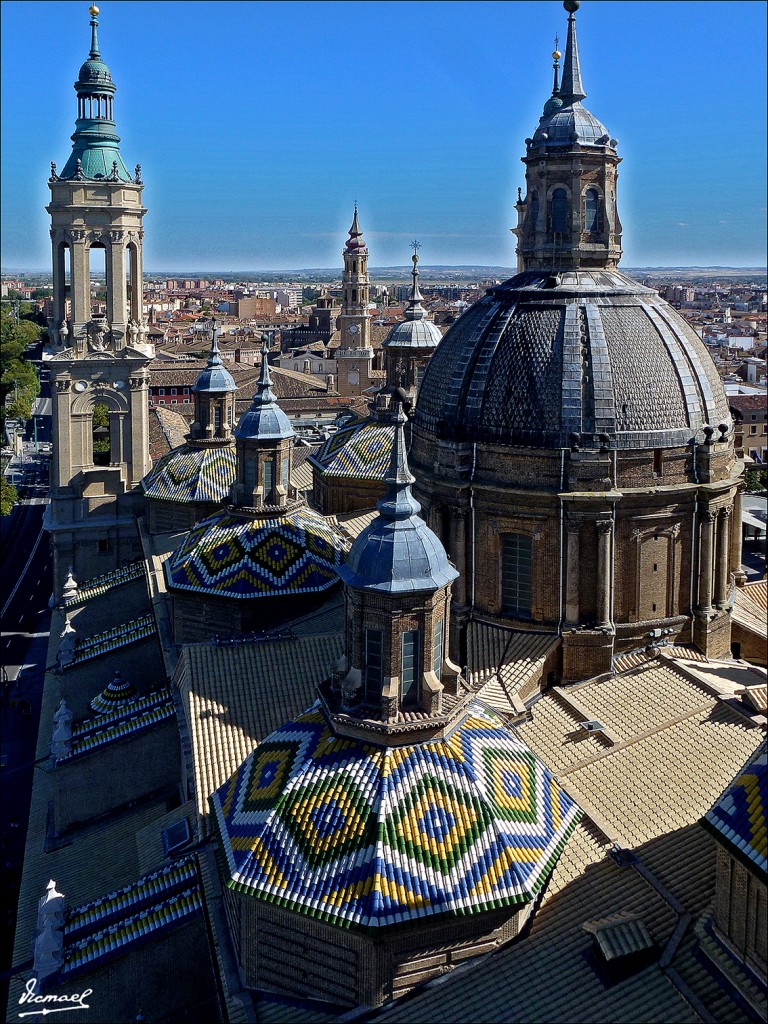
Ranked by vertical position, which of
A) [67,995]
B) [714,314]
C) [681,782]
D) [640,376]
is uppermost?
[714,314]

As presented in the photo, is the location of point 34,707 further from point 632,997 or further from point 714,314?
point 714,314

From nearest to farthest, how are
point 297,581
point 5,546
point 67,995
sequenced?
point 67,995, point 297,581, point 5,546

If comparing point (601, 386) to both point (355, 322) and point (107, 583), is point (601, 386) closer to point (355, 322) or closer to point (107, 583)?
point (107, 583)

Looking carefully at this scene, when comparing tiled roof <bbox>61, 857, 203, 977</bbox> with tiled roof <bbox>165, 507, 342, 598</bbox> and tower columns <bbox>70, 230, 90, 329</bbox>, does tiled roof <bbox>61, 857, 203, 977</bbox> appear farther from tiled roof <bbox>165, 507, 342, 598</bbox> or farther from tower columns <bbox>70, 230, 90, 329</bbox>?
tower columns <bbox>70, 230, 90, 329</bbox>

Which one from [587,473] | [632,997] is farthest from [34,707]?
[632,997]

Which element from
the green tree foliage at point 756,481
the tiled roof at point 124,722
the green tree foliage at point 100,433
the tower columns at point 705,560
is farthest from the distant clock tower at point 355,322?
the tower columns at point 705,560
